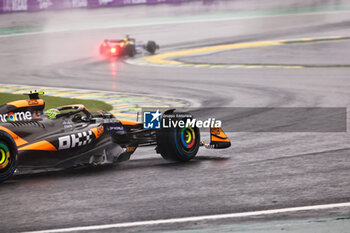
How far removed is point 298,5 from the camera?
52594 millimetres

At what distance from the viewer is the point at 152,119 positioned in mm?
9469

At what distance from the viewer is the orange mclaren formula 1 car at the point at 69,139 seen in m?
8.44

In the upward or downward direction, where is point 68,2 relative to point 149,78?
upward

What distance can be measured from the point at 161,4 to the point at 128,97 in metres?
26.8

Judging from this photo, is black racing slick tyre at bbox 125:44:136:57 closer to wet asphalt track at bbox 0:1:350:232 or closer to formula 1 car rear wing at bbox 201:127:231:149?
wet asphalt track at bbox 0:1:350:232

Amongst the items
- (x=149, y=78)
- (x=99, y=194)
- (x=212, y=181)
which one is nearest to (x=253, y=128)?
(x=212, y=181)

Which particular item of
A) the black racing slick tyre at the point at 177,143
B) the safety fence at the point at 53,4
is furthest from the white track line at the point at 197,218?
the safety fence at the point at 53,4

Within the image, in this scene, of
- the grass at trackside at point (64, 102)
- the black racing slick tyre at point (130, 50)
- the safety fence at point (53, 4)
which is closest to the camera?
the grass at trackside at point (64, 102)

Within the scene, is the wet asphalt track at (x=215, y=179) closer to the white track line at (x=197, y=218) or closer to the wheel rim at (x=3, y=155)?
the white track line at (x=197, y=218)

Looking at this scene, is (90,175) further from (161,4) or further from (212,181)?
(161,4)

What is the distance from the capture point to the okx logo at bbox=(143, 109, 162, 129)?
9.42 m

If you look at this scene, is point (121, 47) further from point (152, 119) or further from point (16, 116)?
point (16, 116)

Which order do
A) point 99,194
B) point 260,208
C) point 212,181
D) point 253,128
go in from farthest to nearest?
point 253,128
point 212,181
point 99,194
point 260,208

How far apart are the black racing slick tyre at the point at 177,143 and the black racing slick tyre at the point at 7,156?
214 cm
